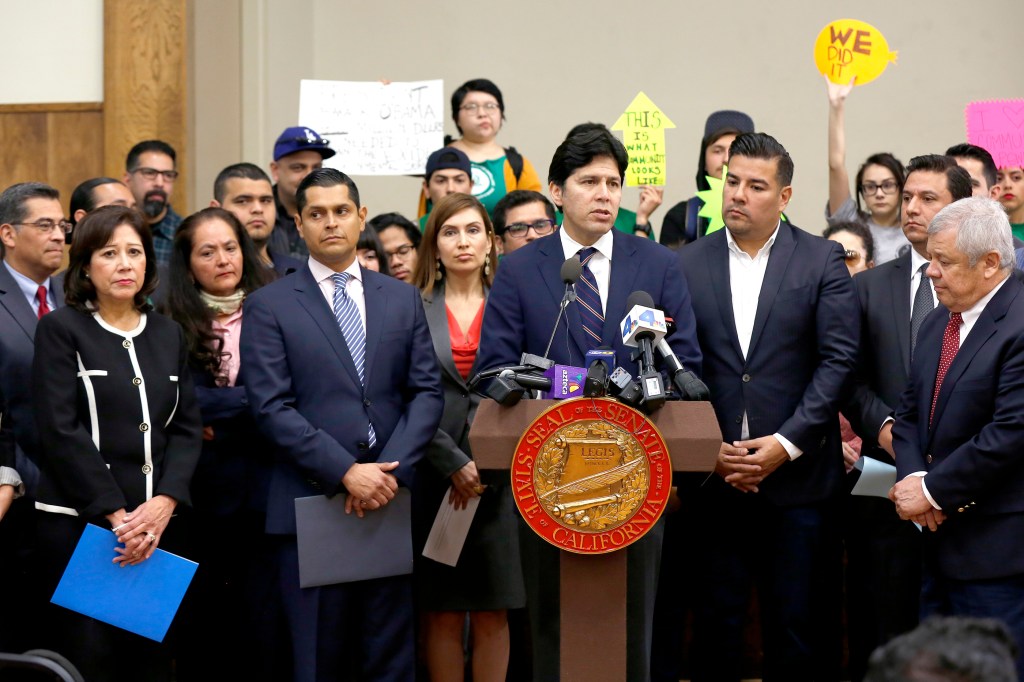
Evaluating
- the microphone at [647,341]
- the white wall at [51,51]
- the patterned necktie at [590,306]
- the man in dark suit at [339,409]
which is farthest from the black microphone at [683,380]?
the white wall at [51,51]

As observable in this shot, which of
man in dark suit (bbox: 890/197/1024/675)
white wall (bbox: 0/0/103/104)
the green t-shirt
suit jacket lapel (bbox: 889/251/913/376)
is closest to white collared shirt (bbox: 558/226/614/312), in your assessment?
man in dark suit (bbox: 890/197/1024/675)

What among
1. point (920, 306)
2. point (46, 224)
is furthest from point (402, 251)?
point (920, 306)

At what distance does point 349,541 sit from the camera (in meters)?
3.67

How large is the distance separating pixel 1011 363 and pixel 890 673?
201cm

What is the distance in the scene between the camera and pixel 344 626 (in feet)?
12.2

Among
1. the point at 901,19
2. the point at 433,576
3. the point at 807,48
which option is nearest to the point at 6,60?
the point at 433,576

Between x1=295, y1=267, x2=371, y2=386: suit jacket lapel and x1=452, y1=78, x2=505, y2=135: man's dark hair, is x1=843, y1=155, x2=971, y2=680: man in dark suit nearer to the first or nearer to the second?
x1=295, y1=267, x2=371, y2=386: suit jacket lapel

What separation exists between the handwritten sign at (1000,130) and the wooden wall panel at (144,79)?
12.5ft

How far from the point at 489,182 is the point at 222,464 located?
2.09 meters

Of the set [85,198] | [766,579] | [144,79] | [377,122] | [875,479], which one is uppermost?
[144,79]

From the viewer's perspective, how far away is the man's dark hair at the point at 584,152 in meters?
3.65

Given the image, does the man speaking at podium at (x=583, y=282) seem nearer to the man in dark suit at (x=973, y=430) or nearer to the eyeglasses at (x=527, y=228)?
the man in dark suit at (x=973, y=430)

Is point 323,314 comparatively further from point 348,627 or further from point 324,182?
point 348,627

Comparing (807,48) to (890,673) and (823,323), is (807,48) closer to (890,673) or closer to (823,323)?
(823,323)
